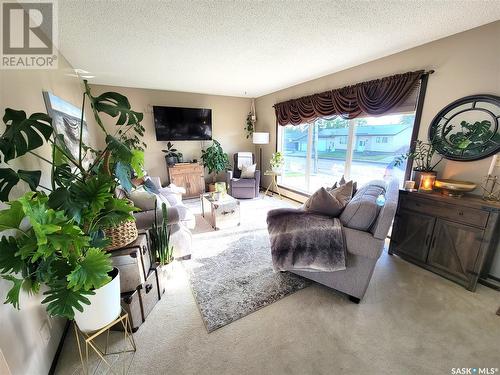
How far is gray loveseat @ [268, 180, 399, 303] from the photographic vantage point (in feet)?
5.05

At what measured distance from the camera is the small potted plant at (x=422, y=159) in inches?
88.1

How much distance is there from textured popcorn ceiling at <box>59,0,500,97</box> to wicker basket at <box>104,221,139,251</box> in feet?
5.58

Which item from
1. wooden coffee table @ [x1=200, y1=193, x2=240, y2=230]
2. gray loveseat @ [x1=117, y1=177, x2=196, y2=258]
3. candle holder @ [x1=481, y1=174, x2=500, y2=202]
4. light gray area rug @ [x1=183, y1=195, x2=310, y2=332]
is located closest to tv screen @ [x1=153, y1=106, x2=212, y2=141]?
wooden coffee table @ [x1=200, y1=193, x2=240, y2=230]

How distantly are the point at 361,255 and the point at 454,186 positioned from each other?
1.28 m

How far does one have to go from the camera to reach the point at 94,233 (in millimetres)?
1202

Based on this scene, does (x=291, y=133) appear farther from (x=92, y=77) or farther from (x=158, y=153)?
(x=92, y=77)

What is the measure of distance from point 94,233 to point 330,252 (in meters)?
1.65

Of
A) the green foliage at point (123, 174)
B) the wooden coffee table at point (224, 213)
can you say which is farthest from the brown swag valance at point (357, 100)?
the green foliage at point (123, 174)

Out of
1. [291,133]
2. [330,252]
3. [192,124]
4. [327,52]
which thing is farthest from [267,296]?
[192,124]

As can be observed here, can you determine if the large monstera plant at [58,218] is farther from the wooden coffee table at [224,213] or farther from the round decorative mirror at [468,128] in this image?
the round decorative mirror at [468,128]

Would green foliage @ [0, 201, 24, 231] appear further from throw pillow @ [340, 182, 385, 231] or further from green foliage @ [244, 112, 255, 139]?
green foliage @ [244, 112, 255, 139]

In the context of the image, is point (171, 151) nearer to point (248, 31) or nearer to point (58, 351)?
point (248, 31)

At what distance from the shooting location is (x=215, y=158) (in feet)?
16.0

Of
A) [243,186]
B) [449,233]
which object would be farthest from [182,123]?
[449,233]
